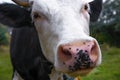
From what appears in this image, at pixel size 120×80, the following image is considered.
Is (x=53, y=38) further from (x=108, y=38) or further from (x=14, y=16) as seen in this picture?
(x=108, y=38)

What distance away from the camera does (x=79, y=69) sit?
4.41 meters

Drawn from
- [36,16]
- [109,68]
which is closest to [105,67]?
[109,68]

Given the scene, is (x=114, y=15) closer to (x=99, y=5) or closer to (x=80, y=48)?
(x=99, y=5)

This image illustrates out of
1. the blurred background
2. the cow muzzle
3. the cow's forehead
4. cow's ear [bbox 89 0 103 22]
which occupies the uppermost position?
the cow's forehead

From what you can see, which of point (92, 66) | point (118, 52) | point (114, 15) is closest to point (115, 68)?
point (118, 52)

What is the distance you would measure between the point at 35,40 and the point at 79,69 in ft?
5.61

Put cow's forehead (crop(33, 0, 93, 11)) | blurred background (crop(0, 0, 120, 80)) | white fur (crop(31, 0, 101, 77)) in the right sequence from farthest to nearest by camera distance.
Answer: blurred background (crop(0, 0, 120, 80)), cow's forehead (crop(33, 0, 93, 11)), white fur (crop(31, 0, 101, 77))

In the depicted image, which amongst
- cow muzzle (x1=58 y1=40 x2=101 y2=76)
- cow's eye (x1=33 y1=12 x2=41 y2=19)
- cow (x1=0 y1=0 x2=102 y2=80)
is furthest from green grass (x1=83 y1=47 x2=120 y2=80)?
cow muzzle (x1=58 y1=40 x2=101 y2=76)

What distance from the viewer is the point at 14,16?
561 cm

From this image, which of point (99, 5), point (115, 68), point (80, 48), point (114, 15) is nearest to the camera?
point (80, 48)

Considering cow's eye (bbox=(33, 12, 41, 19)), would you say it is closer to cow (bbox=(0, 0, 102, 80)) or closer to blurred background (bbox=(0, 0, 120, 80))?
cow (bbox=(0, 0, 102, 80))

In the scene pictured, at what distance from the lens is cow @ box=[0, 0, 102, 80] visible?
14.1ft

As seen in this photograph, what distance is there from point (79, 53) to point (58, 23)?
0.62m

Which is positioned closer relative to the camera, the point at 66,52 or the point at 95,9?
the point at 66,52
